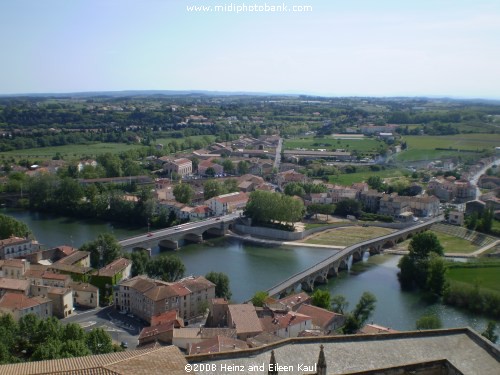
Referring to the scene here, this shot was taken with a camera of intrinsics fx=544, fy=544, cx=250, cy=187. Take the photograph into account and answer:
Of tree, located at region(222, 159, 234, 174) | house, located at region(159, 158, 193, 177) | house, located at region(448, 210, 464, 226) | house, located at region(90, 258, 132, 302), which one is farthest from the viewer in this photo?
tree, located at region(222, 159, 234, 174)

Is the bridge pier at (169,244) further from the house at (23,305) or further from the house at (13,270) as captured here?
the house at (23,305)

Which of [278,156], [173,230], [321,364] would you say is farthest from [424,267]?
[278,156]

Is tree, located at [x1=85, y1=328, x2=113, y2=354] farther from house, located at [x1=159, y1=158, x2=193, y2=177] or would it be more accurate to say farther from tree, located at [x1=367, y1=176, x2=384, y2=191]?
house, located at [x1=159, y1=158, x2=193, y2=177]

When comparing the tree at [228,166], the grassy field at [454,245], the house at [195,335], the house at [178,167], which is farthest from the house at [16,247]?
Answer: the tree at [228,166]

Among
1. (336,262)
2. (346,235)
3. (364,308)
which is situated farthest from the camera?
(346,235)

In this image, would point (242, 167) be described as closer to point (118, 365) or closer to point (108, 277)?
point (108, 277)

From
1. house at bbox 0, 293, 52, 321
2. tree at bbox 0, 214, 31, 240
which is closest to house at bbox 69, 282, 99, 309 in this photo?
house at bbox 0, 293, 52, 321
